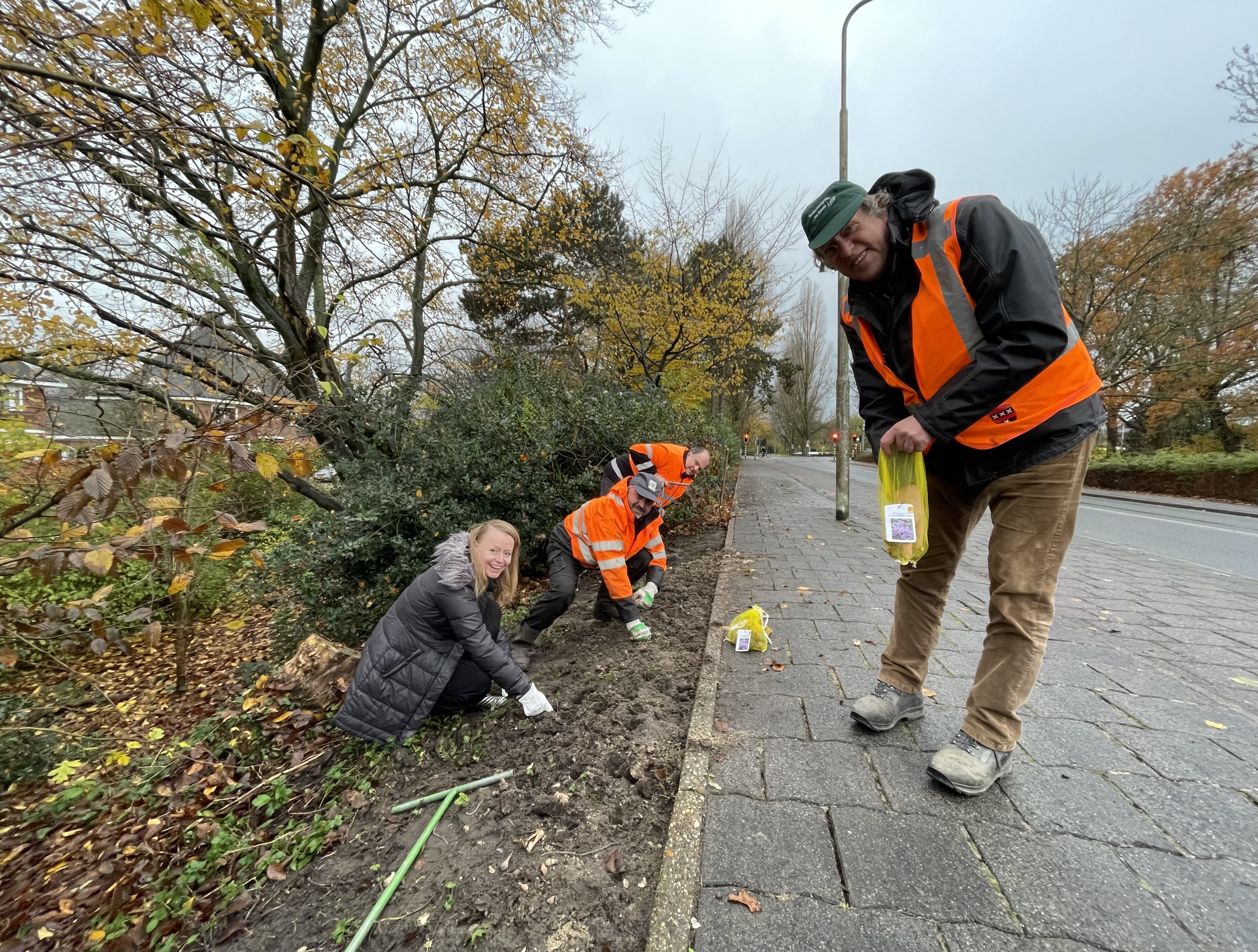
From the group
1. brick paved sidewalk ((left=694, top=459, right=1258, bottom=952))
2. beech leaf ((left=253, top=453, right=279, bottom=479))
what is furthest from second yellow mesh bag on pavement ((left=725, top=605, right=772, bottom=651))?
beech leaf ((left=253, top=453, right=279, bottom=479))

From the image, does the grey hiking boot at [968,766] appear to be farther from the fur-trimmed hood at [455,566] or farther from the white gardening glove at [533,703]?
the fur-trimmed hood at [455,566]

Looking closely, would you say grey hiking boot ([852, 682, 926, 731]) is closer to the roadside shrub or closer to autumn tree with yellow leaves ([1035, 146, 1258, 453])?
the roadside shrub

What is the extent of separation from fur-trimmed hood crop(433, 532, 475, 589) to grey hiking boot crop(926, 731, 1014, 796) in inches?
84.6

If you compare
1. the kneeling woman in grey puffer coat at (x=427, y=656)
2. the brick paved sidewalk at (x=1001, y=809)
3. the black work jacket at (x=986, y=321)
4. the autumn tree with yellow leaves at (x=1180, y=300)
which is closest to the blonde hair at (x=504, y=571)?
the kneeling woman in grey puffer coat at (x=427, y=656)

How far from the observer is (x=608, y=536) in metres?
3.52

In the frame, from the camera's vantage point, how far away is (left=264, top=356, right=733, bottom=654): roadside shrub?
12.6ft

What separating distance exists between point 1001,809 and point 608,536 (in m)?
2.40

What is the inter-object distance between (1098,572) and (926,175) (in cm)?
541

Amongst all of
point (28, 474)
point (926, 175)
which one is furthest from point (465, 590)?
point (28, 474)

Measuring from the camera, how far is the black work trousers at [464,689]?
8.98 feet

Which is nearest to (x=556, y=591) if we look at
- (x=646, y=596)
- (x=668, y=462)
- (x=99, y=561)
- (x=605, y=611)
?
(x=605, y=611)

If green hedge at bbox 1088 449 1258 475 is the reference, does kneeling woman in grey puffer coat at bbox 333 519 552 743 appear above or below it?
below

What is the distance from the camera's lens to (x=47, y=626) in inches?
86.0

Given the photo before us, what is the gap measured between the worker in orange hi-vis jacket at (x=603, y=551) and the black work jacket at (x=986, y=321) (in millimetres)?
2085
